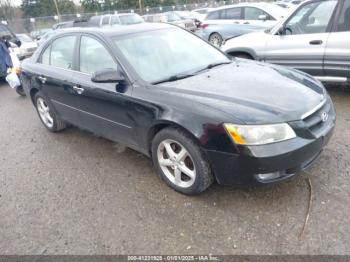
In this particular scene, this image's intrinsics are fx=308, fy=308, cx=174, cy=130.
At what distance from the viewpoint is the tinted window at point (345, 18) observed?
15.1 feet

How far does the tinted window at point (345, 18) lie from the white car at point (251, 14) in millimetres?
4563

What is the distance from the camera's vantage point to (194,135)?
2.68m

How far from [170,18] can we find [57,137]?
54.9 feet

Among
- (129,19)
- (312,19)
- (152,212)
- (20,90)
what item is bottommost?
(20,90)

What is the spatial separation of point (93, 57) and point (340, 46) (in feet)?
12.0

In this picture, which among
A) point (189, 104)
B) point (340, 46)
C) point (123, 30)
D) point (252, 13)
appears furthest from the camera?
point (252, 13)

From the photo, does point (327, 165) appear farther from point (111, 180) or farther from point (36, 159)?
point (36, 159)

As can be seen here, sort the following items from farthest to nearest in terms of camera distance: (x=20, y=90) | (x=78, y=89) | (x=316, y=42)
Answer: (x=20, y=90), (x=316, y=42), (x=78, y=89)

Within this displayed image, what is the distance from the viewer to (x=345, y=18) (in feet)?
15.2

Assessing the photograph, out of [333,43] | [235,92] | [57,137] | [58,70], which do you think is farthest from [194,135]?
[333,43]

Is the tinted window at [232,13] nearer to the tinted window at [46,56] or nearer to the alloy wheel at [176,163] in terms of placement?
the tinted window at [46,56]

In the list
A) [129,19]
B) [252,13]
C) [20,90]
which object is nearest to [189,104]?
[20,90]

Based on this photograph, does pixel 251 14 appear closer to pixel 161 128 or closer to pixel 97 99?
pixel 97 99

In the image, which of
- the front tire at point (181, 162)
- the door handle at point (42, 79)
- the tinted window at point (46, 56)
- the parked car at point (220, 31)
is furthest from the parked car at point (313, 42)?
the parked car at point (220, 31)
